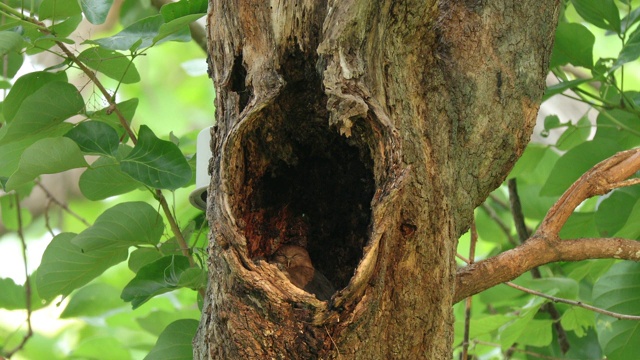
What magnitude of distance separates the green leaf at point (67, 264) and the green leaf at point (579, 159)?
0.71m

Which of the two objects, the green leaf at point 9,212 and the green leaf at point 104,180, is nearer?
the green leaf at point 104,180

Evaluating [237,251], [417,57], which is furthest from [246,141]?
[417,57]

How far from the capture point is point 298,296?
0.58 meters

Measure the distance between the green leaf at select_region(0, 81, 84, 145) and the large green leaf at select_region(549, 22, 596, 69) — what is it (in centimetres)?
69

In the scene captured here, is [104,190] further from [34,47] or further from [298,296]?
[298,296]

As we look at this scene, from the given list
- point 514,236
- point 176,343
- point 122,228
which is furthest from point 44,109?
point 514,236

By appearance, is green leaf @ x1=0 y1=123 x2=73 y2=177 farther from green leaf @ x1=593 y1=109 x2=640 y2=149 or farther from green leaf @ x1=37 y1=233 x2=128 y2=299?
green leaf @ x1=593 y1=109 x2=640 y2=149

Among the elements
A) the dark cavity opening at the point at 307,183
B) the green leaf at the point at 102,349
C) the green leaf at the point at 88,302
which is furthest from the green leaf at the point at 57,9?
the green leaf at the point at 102,349

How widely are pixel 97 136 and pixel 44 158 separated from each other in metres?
0.11

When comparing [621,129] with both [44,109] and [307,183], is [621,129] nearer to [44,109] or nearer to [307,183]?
[307,183]

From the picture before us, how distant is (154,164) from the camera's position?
91 centimetres

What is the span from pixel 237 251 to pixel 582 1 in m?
0.78

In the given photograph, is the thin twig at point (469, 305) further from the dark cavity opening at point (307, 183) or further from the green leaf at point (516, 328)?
the dark cavity opening at point (307, 183)

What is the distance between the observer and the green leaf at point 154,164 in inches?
35.6
